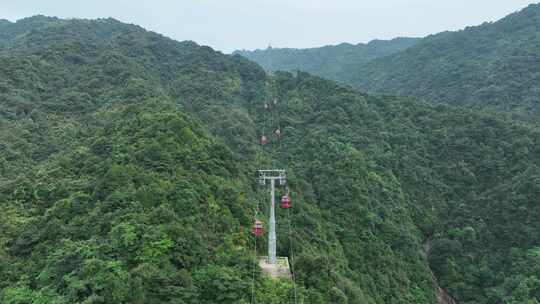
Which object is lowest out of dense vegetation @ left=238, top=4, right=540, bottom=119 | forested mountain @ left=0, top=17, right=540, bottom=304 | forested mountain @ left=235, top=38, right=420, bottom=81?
forested mountain @ left=0, top=17, right=540, bottom=304

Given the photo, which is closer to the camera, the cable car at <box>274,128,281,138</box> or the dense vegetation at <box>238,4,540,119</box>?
the cable car at <box>274,128,281,138</box>

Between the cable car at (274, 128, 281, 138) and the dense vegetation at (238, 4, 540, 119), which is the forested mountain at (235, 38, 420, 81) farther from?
the cable car at (274, 128, 281, 138)

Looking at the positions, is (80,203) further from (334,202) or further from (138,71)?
(138,71)

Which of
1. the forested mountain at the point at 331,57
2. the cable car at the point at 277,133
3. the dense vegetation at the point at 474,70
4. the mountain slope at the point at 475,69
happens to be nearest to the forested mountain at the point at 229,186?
the cable car at the point at 277,133

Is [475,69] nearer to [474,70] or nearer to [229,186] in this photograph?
[474,70]

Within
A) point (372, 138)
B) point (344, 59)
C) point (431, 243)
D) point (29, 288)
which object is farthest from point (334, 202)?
point (344, 59)

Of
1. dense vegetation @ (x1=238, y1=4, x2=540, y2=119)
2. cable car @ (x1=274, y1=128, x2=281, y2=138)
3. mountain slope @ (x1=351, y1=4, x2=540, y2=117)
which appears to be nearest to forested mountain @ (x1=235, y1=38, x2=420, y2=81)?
dense vegetation @ (x1=238, y1=4, x2=540, y2=119)
